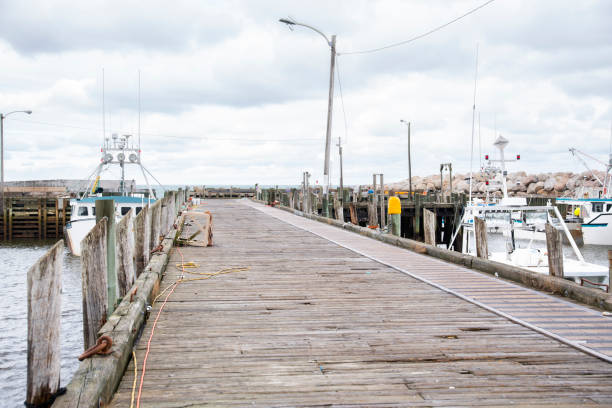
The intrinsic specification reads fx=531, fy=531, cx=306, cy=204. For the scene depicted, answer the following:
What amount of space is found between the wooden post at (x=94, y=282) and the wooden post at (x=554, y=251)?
6.16 metres

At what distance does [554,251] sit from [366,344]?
4335 mm

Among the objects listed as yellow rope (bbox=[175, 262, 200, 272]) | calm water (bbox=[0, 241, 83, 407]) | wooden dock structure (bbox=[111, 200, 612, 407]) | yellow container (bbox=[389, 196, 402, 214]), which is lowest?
calm water (bbox=[0, 241, 83, 407])

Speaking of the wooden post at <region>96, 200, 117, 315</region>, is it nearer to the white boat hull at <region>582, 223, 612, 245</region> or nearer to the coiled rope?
the coiled rope

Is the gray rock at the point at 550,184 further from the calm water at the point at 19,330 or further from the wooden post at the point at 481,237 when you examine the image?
the wooden post at the point at 481,237

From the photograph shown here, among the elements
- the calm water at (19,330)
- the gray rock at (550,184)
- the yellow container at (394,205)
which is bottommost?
the calm water at (19,330)

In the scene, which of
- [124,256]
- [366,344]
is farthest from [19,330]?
[366,344]

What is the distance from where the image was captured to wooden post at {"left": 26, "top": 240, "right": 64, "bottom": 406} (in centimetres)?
356

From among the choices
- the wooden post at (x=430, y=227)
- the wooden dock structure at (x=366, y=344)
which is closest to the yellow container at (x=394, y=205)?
the wooden post at (x=430, y=227)

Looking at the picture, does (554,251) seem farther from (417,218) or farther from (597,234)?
(597,234)

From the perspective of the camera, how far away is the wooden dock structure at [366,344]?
388 centimetres

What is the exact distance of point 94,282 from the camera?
5.16 metres

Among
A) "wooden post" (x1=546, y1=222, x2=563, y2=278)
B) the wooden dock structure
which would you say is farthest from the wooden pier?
"wooden post" (x1=546, y1=222, x2=563, y2=278)

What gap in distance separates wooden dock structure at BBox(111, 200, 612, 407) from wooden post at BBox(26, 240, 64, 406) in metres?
0.49

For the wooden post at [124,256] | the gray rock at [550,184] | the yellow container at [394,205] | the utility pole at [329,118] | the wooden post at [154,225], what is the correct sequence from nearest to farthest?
the wooden post at [124,256] → the wooden post at [154,225] → the yellow container at [394,205] → the utility pole at [329,118] → the gray rock at [550,184]
